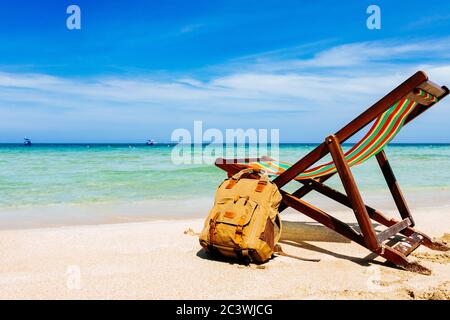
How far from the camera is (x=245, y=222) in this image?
10.8ft

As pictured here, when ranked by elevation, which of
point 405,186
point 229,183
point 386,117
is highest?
point 386,117

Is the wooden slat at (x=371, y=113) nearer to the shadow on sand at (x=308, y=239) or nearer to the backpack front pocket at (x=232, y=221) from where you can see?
the backpack front pocket at (x=232, y=221)

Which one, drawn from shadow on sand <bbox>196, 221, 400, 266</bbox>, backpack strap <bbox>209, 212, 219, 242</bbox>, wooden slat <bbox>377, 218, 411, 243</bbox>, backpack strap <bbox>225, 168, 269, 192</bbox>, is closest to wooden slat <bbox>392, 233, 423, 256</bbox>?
wooden slat <bbox>377, 218, 411, 243</bbox>

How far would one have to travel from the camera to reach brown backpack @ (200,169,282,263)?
10.8 feet

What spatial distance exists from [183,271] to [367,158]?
2003 millimetres

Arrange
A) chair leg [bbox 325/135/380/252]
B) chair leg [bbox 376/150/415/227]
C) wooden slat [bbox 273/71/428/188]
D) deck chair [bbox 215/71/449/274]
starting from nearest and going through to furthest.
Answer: wooden slat [bbox 273/71/428/188] → deck chair [bbox 215/71/449/274] → chair leg [bbox 325/135/380/252] → chair leg [bbox 376/150/415/227]

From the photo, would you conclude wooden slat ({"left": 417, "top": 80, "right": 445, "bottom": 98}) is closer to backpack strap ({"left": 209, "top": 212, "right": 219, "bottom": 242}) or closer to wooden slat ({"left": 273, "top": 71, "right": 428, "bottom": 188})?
wooden slat ({"left": 273, "top": 71, "right": 428, "bottom": 188})

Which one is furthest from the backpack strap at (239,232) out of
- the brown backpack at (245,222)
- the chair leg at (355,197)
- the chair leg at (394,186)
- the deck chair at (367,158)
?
the chair leg at (394,186)

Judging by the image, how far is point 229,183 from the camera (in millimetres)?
3723

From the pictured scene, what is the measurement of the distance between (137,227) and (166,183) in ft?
21.3

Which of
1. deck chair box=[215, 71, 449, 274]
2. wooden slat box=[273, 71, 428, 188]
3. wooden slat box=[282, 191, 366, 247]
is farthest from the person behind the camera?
wooden slat box=[282, 191, 366, 247]

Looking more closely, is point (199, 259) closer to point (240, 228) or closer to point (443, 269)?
point (240, 228)

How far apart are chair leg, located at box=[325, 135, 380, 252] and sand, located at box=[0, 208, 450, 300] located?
259 mm
